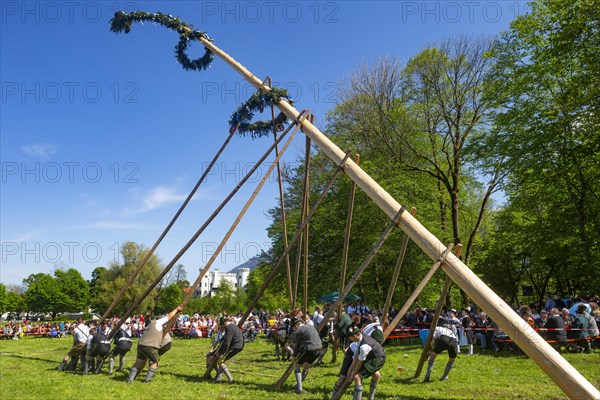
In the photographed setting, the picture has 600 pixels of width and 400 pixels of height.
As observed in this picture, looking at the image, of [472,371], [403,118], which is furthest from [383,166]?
[472,371]

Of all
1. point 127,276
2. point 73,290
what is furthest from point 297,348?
point 73,290

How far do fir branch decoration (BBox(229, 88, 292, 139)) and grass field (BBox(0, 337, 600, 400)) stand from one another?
631cm

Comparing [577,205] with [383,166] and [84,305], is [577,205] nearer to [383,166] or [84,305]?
[383,166]

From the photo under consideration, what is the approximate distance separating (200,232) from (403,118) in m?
15.6

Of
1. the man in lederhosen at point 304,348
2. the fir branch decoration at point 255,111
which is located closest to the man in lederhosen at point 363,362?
the man in lederhosen at point 304,348

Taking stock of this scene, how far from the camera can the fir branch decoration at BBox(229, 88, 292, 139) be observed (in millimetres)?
11289

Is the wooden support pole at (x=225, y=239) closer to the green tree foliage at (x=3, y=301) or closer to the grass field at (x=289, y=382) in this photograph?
the grass field at (x=289, y=382)

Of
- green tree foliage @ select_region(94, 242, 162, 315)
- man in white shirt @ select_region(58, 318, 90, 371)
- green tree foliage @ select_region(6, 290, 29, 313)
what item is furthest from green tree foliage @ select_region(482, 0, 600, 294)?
green tree foliage @ select_region(6, 290, 29, 313)

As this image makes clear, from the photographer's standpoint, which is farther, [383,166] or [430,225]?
[383,166]

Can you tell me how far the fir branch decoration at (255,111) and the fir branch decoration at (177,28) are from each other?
1757mm

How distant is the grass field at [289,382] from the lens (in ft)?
29.0

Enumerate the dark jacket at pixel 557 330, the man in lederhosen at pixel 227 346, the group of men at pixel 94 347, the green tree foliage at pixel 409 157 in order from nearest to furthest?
the man in lederhosen at pixel 227 346 < the group of men at pixel 94 347 < the dark jacket at pixel 557 330 < the green tree foliage at pixel 409 157

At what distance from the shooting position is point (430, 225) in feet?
72.8

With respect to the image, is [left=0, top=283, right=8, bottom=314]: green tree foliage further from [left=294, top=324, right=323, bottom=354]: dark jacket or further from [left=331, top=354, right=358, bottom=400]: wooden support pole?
[left=331, top=354, right=358, bottom=400]: wooden support pole
